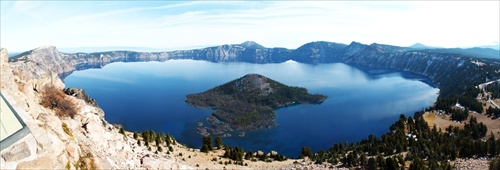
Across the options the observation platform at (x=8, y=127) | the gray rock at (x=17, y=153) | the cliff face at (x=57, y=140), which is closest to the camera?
the observation platform at (x=8, y=127)

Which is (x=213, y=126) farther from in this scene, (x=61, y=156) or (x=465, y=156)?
(x=61, y=156)

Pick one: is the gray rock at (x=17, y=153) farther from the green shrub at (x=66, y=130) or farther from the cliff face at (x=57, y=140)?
the green shrub at (x=66, y=130)

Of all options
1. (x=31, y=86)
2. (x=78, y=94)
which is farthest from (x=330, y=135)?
(x=31, y=86)

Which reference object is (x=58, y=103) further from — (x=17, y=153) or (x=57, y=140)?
(x=17, y=153)

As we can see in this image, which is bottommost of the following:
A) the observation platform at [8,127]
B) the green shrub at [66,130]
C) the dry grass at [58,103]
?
the green shrub at [66,130]

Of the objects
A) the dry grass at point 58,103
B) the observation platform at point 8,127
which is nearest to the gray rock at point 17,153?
the observation platform at point 8,127

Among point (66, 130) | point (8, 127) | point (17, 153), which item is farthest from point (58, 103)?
point (8, 127)
